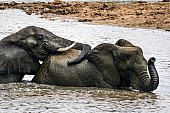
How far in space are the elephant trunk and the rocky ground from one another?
11.5m

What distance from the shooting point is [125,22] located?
24734mm

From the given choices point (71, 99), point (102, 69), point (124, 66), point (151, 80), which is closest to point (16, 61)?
point (102, 69)

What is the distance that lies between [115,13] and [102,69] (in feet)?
51.7

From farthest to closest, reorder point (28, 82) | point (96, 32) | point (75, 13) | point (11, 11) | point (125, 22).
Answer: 1. point (11, 11)
2. point (75, 13)
3. point (125, 22)
4. point (96, 32)
5. point (28, 82)

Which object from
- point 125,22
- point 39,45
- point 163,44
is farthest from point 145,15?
point 39,45

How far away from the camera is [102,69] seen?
11336mm

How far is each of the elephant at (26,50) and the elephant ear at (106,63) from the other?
0.36 metres

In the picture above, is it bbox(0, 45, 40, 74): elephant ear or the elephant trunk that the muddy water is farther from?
bbox(0, 45, 40, 74): elephant ear

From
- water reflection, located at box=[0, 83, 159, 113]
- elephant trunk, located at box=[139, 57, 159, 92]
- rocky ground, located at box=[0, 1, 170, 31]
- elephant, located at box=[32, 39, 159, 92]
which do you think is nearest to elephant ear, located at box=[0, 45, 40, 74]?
A: elephant, located at box=[32, 39, 159, 92]

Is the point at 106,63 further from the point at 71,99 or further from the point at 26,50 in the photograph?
the point at 26,50

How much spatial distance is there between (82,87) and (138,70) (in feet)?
3.33

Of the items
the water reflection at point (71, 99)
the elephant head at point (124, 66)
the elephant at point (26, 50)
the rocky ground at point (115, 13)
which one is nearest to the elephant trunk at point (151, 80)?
the elephant head at point (124, 66)

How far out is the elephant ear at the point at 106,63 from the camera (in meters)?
11.3

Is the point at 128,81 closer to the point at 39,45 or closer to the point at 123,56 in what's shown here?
the point at 123,56
